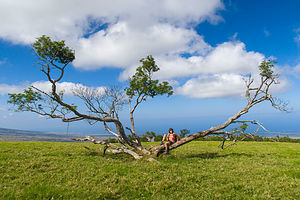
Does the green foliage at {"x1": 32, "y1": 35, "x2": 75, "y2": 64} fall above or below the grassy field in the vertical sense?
above

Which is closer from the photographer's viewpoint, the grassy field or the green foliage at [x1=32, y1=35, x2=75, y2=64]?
the grassy field

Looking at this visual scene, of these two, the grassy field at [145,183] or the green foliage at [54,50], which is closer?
the grassy field at [145,183]

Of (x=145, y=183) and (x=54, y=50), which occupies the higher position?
(x=54, y=50)

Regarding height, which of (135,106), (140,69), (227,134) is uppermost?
(140,69)

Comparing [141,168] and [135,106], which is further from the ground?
[135,106]

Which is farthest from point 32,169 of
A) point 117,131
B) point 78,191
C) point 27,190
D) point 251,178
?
point 251,178

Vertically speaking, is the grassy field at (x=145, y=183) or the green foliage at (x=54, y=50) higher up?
the green foliage at (x=54, y=50)

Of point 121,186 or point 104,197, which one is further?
point 121,186

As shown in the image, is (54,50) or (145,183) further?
(54,50)

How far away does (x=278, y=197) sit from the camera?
7.40 meters

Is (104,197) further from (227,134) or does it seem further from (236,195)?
(227,134)

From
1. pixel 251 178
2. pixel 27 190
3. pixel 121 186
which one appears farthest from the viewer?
pixel 251 178

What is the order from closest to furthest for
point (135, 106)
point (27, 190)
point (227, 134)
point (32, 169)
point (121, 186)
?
point (27, 190)
point (121, 186)
point (32, 169)
point (227, 134)
point (135, 106)

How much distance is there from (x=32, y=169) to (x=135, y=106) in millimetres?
11497
